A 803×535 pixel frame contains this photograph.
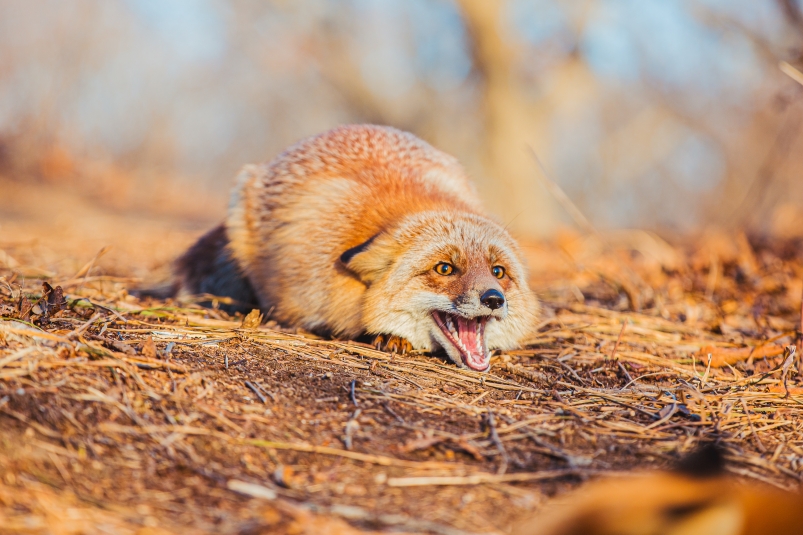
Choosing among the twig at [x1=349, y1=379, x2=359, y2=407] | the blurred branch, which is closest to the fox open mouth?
the twig at [x1=349, y1=379, x2=359, y2=407]

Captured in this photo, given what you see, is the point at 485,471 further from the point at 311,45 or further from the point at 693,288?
the point at 311,45

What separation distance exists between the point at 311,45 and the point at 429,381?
16.6 m

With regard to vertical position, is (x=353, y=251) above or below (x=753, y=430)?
above

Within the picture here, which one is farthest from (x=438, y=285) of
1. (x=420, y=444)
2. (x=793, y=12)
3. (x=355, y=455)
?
(x=793, y=12)

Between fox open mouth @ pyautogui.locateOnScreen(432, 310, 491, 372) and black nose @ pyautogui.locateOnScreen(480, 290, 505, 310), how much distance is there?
34cm

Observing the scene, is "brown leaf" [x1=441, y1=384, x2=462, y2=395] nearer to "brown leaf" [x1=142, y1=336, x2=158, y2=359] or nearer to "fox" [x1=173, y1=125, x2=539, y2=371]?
"fox" [x1=173, y1=125, x2=539, y2=371]

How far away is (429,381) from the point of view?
11.2 ft

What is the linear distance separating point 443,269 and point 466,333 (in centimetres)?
44

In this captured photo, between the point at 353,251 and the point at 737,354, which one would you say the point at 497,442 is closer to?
the point at 353,251

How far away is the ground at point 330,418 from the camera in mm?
2041

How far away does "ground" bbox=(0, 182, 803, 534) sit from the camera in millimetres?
2041

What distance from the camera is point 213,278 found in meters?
5.54

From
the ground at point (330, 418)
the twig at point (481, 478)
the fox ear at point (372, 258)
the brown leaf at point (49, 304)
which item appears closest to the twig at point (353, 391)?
the ground at point (330, 418)

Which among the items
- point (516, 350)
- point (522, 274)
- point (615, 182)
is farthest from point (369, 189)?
point (615, 182)
